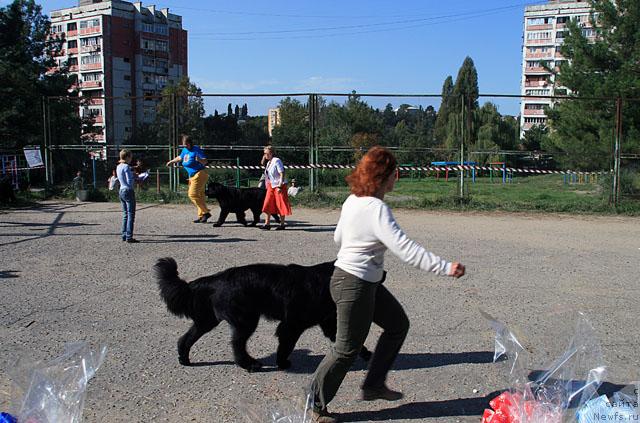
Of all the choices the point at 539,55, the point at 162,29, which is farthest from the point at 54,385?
the point at 539,55

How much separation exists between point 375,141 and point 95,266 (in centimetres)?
1276

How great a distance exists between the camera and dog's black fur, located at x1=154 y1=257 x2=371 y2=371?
450cm

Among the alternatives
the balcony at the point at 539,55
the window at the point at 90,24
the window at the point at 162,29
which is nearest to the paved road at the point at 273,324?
the window at the point at 90,24

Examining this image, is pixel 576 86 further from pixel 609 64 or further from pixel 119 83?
pixel 119 83

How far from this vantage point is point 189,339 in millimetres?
4781

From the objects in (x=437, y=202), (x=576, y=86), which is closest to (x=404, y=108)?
(x=437, y=202)

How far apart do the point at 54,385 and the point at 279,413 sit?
1182 millimetres

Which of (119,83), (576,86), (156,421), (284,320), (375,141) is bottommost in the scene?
(156,421)

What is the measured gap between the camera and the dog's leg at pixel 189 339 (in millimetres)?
4766

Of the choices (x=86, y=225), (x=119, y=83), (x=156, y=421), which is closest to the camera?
(x=156, y=421)

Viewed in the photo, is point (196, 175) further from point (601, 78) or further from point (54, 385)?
point (601, 78)

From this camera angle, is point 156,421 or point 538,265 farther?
point 538,265

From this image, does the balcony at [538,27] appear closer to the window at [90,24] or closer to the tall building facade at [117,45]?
the tall building facade at [117,45]

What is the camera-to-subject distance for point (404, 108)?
58.3 feet
